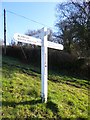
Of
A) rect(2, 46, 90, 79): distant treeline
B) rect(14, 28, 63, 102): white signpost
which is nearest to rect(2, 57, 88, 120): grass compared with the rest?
rect(14, 28, 63, 102): white signpost

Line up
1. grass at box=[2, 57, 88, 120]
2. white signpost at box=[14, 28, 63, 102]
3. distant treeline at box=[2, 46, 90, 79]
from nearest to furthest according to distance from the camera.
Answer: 1. grass at box=[2, 57, 88, 120]
2. white signpost at box=[14, 28, 63, 102]
3. distant treeline at box=[2, 46, 90, 79]

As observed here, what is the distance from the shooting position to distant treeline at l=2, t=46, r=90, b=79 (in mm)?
21141

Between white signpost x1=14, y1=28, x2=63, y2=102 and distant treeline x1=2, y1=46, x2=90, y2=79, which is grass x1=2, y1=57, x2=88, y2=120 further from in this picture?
distant treeline x1=2, y1=46, x2=90, y2=79

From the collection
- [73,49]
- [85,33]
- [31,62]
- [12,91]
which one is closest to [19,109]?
[12,91]

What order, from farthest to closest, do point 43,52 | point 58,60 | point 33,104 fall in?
point 58,60 < point 43,52 < point 33,104

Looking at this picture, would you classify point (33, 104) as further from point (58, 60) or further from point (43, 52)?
point (58, 60)

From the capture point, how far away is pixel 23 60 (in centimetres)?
2094

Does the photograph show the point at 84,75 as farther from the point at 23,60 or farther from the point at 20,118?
the point at 20,118

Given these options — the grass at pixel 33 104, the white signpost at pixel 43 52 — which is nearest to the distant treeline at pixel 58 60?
the grass at pixel 33 104

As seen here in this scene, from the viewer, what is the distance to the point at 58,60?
21750mm

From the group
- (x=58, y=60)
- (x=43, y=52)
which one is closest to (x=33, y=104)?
(x=43, y=52)

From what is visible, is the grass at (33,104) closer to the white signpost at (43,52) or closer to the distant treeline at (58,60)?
the white signpost at (43,52)

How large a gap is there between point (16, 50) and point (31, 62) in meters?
2.45

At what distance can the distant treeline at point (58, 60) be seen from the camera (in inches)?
832
